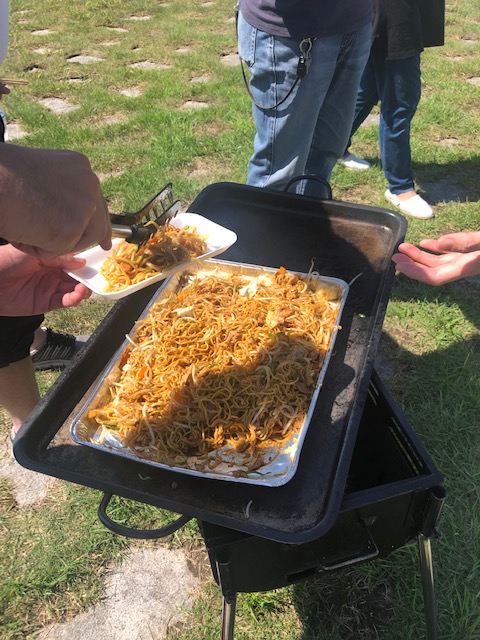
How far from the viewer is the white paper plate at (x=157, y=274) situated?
1887mm

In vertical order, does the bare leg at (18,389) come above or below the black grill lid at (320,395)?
below

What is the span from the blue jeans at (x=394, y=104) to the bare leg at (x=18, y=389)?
319 cm

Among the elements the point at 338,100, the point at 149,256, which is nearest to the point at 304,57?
the point at 338,100

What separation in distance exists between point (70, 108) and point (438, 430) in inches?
219

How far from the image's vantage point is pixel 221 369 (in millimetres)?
1928

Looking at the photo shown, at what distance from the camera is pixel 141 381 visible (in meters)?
1.87

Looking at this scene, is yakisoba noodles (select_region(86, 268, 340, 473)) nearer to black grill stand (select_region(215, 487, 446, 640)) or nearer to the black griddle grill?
the black griddle grill

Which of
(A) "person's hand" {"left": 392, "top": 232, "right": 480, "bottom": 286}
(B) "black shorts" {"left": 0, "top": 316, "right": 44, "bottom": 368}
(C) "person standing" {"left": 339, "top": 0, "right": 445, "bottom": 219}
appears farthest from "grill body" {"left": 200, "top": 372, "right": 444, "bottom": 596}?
(C) "person standing" {"left": 339, "top": 0, "right": 445, "bottom": 219}

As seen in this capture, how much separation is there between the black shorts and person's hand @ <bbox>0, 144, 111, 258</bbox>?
1.35 meters

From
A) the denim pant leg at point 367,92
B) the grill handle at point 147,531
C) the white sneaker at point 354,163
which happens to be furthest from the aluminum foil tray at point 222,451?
the white sneaker at point 354,163

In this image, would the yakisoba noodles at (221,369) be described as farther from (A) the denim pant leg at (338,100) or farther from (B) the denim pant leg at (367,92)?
(B) the denim pant leg at (367,92)

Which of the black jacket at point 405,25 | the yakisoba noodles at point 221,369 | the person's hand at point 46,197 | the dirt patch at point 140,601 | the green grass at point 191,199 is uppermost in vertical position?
the person's hand at point 46,197

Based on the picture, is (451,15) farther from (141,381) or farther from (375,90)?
(141,381)

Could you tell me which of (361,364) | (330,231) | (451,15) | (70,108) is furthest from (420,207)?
(451,15)
